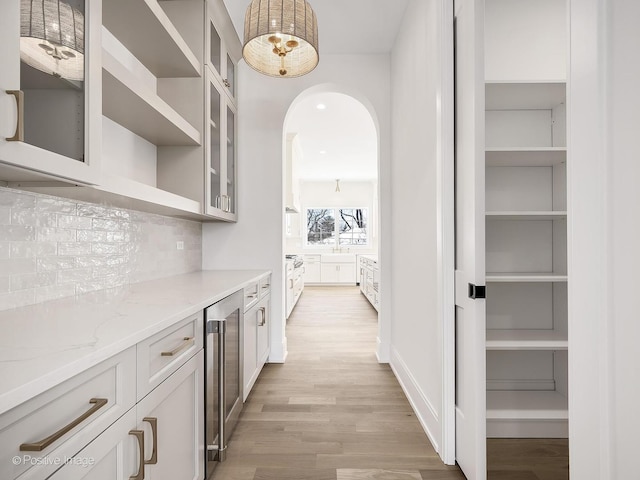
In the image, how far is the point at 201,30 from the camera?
2.29 m

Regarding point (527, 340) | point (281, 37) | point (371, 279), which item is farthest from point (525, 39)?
point (371, 279)

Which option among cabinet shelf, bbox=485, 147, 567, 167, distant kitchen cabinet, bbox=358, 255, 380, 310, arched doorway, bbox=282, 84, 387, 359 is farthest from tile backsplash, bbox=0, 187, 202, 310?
arched doorway, bbox=282, 84, 387, 359

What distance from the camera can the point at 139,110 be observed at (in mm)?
1722

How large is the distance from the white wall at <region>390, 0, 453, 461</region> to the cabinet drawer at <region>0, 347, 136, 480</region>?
56.6 inches

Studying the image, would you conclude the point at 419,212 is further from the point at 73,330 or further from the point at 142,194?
the point at 73,330

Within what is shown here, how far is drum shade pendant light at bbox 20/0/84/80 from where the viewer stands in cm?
95

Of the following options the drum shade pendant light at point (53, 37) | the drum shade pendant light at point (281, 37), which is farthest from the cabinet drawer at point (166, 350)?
the drum shade pendant light at point (281, 37)

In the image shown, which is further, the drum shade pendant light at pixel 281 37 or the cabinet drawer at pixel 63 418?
the drum shade pendant light at pixel 281 37

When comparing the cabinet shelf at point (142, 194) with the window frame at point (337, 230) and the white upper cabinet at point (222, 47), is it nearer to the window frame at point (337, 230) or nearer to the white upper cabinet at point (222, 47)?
the white upper cabinet at point (222, 47)

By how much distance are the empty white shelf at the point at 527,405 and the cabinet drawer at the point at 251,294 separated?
150 centimetres

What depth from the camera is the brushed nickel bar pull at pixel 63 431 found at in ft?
1.99

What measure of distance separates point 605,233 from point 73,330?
1.32 m

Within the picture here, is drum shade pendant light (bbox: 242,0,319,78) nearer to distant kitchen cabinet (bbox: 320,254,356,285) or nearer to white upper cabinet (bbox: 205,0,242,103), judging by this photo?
white upper cabinet (bbox: 205,0,242,103)

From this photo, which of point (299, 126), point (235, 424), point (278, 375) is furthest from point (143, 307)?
point (299, 126)
